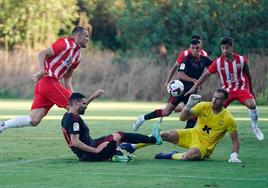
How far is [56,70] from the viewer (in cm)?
1614

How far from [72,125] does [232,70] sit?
496cm

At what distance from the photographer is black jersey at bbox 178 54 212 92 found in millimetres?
19125

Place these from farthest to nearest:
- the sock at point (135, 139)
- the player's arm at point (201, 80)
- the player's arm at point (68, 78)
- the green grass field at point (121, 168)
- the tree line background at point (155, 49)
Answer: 1. the tree line background at point (155, 49)
2. the player's arm at point (201, 80)
3. the player's arm at point (68, 78)
4. the sock at point (135, 139)
5. the green grass field at point (121, 168)

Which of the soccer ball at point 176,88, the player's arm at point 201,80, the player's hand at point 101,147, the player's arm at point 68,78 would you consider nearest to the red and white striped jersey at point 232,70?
the player's arm at point 201,80

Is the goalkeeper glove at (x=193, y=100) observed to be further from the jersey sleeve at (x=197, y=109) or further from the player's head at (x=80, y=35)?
the player's head at (x=80, y=35)

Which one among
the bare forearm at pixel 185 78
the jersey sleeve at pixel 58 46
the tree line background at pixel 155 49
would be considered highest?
the jersey sleeve at pixel 58 46

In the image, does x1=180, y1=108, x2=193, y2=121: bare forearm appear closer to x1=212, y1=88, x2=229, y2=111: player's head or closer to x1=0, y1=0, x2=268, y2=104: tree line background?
x1=212, y1=88, x2=229, y2=111: player's head

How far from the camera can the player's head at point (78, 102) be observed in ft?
45.9

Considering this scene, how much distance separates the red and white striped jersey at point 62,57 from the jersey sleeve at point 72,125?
227 centimetres

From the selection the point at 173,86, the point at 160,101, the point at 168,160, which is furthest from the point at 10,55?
the point at 168,160

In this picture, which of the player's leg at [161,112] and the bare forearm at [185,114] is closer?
the bare forearm at [185,114]

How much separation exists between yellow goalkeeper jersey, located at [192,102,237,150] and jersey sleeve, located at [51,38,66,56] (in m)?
2.78

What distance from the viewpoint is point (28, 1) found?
Answer: 5016 centimetres

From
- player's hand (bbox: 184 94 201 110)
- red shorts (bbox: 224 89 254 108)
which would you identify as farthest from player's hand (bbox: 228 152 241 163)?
red shorts (bbox: 224 89 254 108)
